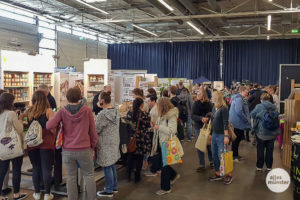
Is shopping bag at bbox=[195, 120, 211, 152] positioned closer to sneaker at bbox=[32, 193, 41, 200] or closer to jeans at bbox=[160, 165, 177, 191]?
jeans at bbox=[160, 165, 177, 191]

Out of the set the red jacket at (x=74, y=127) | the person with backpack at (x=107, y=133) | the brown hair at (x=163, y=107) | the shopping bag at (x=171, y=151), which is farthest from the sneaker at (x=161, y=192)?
the red jacket at (x=74, y=127)

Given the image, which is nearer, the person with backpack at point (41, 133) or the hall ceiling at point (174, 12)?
the person with backpack at point (41, 133)

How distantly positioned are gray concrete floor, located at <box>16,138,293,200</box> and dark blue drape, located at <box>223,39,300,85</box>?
39.9 ft

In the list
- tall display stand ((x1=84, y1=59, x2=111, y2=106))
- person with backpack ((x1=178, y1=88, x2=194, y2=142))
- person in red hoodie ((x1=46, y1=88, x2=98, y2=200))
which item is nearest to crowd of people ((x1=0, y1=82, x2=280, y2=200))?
person in red hoodie ((x1=46, y1=88, x2=98, y2=200))

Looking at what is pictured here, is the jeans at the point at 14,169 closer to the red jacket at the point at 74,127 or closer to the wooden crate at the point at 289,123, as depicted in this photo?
the red jacket at the point at 74,127

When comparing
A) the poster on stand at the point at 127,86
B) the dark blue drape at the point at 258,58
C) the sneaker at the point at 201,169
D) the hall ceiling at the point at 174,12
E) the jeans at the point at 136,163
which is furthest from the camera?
the dark blue drape at the point at 258,58

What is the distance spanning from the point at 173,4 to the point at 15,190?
6572mm

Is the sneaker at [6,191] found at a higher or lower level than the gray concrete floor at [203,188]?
higher

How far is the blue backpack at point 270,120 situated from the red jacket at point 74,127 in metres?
2.76

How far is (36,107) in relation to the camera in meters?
3.09

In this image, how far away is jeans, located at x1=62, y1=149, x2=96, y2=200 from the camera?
279 centimetres

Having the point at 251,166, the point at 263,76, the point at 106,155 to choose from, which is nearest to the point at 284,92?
the point at 251,166

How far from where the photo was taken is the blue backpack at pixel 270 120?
414 cm

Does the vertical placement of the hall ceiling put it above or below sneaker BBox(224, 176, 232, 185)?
above
